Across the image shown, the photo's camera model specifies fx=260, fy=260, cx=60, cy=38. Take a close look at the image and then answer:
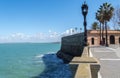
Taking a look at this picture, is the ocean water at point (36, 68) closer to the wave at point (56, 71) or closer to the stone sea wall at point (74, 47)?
the wave at point (56, 71)

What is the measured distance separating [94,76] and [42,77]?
21.4 metres

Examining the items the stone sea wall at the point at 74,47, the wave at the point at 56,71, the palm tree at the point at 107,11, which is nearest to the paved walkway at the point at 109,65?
the wave at the point at 56,71

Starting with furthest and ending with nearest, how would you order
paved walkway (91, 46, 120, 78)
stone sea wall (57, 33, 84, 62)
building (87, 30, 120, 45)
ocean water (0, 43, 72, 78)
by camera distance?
building (87, 30, 120, 45), stone sea wall (57, 33, 84, 62), ocean water (0, 43, 72, 78), paved walkway (91, 46, 120, 78)

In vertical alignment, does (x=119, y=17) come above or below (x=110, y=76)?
above

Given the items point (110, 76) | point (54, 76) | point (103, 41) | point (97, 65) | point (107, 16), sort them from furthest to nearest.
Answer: point (103, 41), point (107, 16), point (54, 76), point (110, 76), point (97, 65)

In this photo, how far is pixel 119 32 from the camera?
73.5 metres

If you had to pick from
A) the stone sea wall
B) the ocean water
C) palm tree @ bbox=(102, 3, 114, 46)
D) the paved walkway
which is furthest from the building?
the paved walkway

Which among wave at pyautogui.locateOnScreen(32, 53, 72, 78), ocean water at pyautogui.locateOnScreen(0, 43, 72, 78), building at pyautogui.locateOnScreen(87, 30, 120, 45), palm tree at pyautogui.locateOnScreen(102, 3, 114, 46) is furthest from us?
building at pyautogui.locateOnScreen(87, 30, 120, 45)

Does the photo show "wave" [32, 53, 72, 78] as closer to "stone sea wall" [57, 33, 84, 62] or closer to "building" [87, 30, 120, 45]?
"stone sea wall" [57, 33, 84, 62]

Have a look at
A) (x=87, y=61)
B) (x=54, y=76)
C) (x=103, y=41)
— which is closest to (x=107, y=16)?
(x=103, y=41)

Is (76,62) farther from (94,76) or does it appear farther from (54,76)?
(54,76)

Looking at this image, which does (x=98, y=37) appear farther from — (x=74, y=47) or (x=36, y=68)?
(x=36, y=68)

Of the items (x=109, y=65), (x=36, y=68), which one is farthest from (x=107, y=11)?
(x=109, y=65)

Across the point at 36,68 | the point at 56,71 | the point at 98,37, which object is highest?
the point at 98,37
